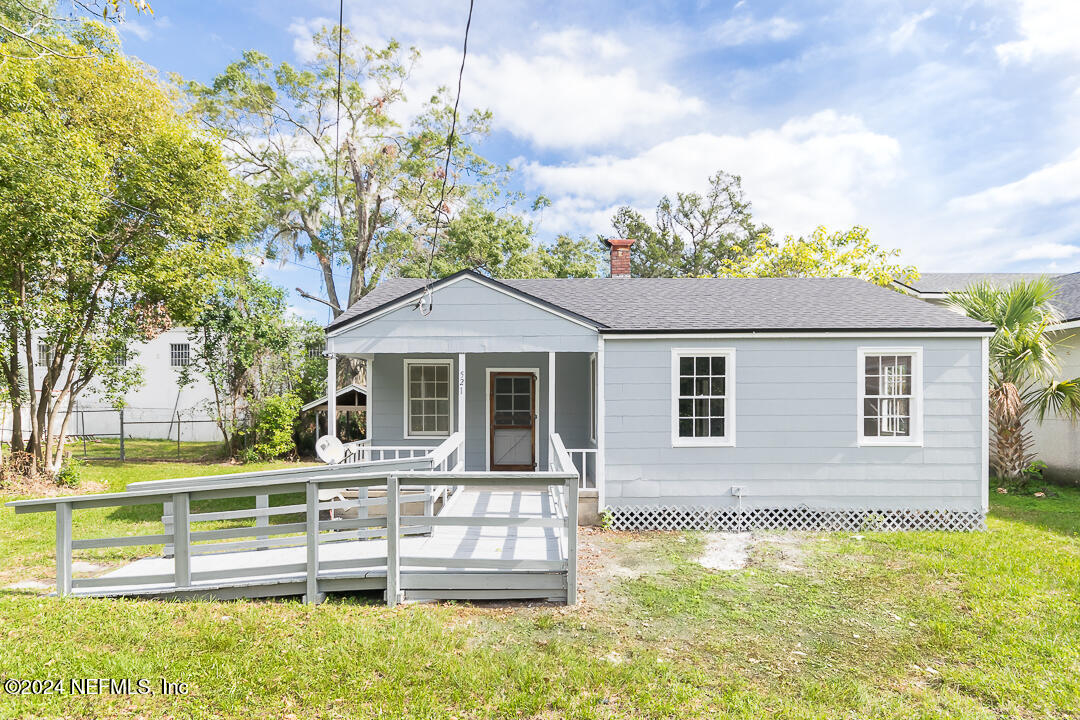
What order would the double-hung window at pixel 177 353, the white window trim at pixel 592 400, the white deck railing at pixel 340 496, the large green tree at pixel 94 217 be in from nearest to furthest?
the white deck railing at pixel 340 496
the large green tree at pixel 94 217
the white window trim at pixel 592 400
the double-hung window at pixel 177 353

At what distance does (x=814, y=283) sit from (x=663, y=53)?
5865mm

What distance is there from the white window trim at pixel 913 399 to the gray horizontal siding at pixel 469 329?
14.1ft

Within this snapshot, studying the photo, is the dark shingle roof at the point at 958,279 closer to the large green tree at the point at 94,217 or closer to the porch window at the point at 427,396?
the porch window at the point at 427,396

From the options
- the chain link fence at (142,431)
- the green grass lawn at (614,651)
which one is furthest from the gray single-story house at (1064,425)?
the chain link fence at (142,431)

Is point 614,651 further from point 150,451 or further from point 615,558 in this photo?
point 150,451

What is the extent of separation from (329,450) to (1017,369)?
13.0m

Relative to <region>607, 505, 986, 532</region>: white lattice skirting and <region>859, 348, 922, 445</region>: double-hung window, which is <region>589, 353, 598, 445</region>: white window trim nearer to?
<region>607, 505, 986, 532</region>: white lattice skirting

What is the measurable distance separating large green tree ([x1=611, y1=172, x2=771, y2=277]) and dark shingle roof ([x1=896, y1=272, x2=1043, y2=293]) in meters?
13.6

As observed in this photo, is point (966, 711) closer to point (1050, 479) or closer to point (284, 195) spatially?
point (1050, 479)

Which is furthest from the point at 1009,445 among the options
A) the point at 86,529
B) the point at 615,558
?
the point at 86,529

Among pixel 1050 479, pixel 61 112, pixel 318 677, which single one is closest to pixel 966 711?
pixel 318 677

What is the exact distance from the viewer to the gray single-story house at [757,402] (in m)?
8.28

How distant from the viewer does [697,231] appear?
34.6 metres

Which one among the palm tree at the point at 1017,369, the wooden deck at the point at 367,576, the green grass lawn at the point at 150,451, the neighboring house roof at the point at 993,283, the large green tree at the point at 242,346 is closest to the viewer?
the wooden deck at the point at 367,576
